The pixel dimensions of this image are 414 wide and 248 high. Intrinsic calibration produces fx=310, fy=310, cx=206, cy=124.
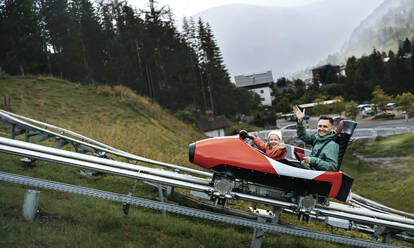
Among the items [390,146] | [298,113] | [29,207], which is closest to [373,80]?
[390,146]

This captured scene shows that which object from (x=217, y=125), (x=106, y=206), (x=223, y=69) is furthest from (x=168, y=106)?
(x=106, y=206)

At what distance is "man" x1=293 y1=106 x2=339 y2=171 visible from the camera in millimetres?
5082

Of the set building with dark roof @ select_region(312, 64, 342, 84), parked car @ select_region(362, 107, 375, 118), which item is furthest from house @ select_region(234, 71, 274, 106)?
parked car @ select_region(362, 107, 375, 118)

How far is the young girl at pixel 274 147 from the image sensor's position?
16.9 ft

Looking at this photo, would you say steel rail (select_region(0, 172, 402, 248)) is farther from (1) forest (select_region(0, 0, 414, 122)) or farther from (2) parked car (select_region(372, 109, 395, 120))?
(2) parked car (select_region(372, 109, 395, 120))

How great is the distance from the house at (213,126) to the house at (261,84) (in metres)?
41.7

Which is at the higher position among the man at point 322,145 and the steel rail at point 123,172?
the man at point 322,145

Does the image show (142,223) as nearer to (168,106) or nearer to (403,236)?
(403,236)

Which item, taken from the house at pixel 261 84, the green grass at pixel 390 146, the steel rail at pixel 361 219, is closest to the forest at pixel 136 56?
the house at pixel 261 84

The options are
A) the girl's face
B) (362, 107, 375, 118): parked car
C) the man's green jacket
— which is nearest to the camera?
the man's green jacket

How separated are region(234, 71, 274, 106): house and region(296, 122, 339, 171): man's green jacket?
87.1 m

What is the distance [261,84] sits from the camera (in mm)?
97438

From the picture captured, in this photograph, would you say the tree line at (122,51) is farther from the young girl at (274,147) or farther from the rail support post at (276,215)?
the rail support post at (276,215)

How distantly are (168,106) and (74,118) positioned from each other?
32817 mm
